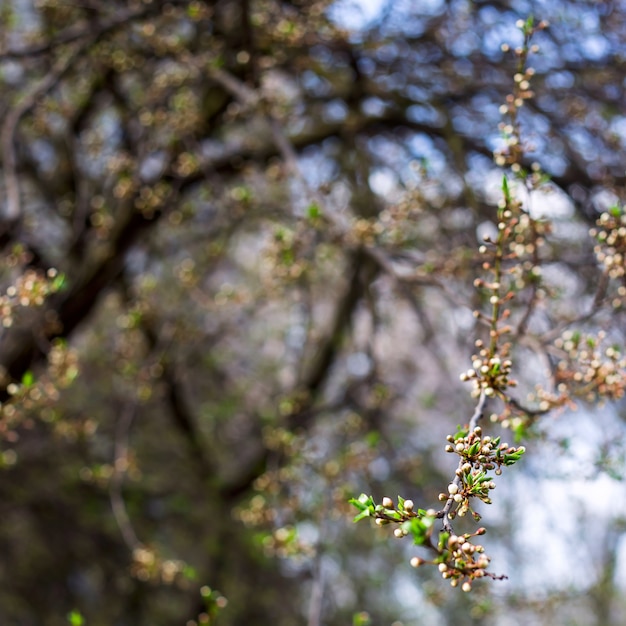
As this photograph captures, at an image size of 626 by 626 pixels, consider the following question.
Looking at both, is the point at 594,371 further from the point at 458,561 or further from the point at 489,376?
the point at 458,561

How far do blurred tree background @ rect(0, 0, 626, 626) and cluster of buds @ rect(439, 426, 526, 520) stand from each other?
2.51ft

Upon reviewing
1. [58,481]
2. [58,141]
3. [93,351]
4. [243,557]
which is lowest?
[243,557]

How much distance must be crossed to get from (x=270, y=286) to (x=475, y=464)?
2.55 metres

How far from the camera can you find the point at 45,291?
8.88ft

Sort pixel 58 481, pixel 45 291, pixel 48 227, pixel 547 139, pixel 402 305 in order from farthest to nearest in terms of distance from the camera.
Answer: pixel 48 227 < pixel 58 481 < pixel 402 305 < pixel 547 139 < pixel 45 291

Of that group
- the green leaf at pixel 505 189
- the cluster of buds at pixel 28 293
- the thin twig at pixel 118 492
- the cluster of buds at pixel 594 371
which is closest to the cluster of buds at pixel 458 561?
the cluster of buds at pixel 594 371

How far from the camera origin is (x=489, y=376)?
1.82 metres

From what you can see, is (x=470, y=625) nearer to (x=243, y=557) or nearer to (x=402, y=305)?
(x=243, y=557)

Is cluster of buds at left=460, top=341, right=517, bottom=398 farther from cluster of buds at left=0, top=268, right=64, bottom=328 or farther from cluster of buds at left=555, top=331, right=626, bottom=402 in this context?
cluster of buds at left=0, top=268, right=64, bottom=328

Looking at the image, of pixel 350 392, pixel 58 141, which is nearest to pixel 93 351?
pixel 58 141

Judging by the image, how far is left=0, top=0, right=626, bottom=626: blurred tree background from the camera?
12.0 feet

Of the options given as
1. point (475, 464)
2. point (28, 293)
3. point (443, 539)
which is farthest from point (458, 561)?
point (28, 293)

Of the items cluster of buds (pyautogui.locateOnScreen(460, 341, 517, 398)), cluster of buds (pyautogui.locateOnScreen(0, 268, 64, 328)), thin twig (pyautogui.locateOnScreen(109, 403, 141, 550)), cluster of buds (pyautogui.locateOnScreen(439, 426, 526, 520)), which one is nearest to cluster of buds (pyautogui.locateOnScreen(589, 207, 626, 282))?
cluster of buds (pyautogui.locateOnScreen(460, 341, 517, 398))

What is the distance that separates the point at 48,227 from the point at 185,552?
3816mm
